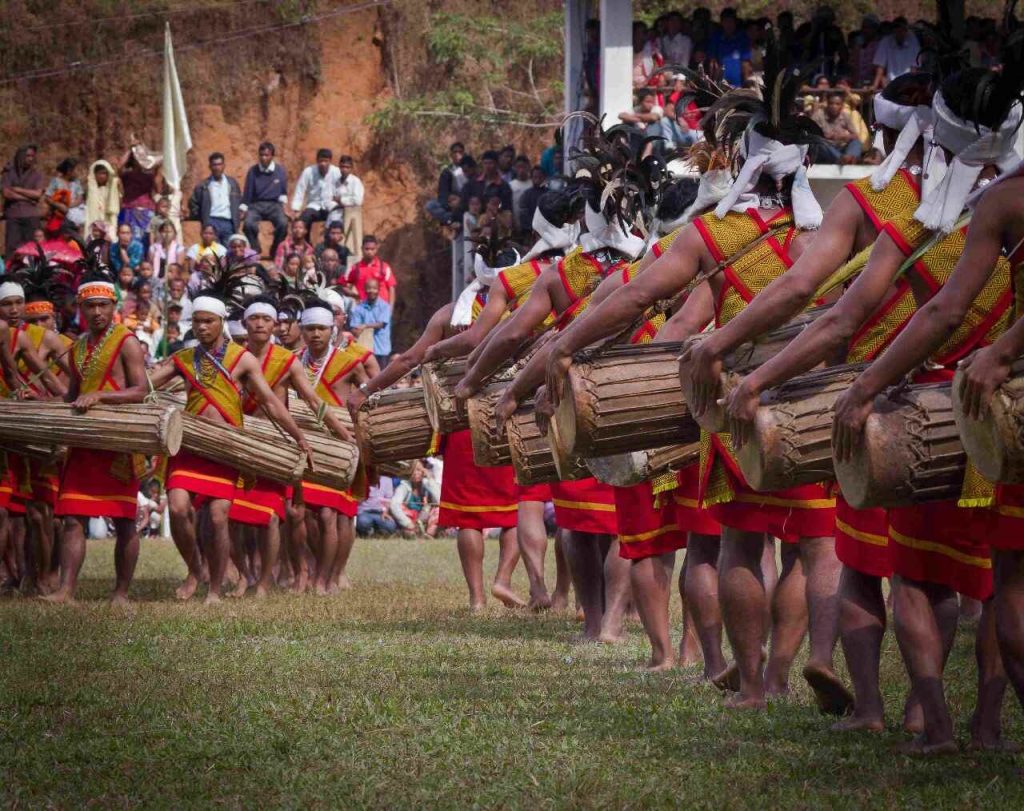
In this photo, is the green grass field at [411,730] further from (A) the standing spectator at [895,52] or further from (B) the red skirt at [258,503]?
(A) the standing spectator at [895,52]

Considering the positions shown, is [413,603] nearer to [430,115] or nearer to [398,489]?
[398,489]

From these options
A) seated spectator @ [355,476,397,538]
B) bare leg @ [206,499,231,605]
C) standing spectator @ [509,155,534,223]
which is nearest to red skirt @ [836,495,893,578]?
bare leg @ [206,499,231,605]

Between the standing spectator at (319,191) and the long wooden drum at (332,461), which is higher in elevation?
the standing spectator at (319,191)

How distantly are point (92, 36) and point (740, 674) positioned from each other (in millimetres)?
28603

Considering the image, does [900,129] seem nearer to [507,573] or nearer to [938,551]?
[938,551]

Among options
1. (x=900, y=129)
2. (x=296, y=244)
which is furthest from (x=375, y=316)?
(x=900, y=129)

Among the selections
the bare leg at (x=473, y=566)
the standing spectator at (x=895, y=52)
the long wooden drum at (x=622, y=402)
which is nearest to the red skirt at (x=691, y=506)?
the long wooden drum at (x=622, y=402)

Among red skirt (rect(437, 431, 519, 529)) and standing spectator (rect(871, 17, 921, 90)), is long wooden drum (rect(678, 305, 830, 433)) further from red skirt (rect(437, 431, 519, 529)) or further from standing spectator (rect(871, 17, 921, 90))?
standing spectator (rect(871, 17, 921, 90))

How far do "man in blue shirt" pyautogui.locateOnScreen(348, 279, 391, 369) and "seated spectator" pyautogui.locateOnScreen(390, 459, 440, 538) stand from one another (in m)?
2.35

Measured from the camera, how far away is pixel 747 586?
5770 mm

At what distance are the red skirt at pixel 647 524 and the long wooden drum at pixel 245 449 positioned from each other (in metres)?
3.99

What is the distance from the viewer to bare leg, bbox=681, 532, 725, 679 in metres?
6.39

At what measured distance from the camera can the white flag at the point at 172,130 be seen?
20156mm

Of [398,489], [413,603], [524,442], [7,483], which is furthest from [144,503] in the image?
[524,442]
